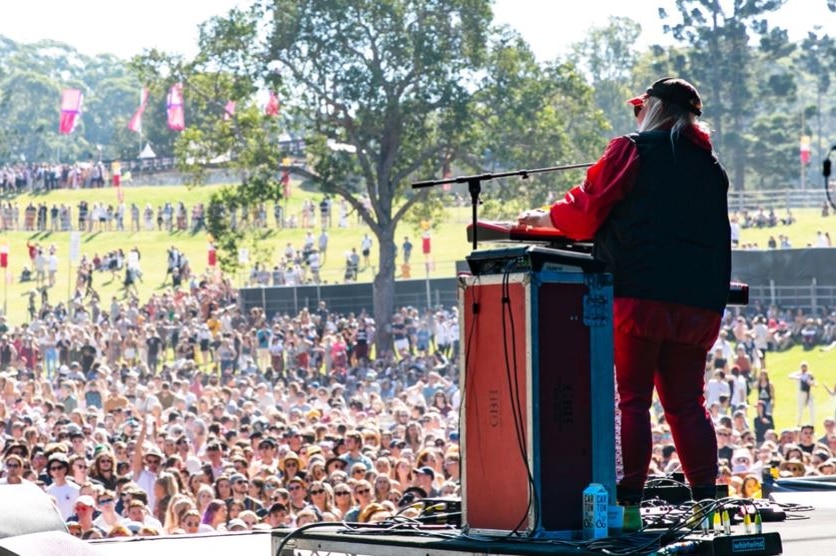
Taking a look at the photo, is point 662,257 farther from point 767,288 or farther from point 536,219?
point 767,288

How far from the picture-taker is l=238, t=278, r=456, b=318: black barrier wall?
3825 centimetres

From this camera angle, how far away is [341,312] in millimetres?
39031

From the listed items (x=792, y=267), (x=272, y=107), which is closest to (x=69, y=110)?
(x=272, y=107)

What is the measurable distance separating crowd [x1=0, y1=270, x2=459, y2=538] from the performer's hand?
6.44 ft

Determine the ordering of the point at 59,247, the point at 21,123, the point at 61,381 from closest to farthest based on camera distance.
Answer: the point at 61,381 < the point at 59,247 < the point at 21,123

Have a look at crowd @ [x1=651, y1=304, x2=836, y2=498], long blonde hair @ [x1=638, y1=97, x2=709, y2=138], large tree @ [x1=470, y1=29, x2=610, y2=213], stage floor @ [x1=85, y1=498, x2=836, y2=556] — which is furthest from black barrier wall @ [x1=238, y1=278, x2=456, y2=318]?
long blonde hair @ [x1=638, y1=97, x2=709, y2=138]

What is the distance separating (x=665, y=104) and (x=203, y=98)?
33.6 meters

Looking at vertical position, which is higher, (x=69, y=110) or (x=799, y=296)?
(x=69, y=110)

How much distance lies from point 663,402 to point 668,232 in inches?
22.1

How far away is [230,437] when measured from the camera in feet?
44.6

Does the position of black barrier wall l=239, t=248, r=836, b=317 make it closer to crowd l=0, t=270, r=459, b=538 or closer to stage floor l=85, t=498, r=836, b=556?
crowd l=0, t=270, r=459, b=538

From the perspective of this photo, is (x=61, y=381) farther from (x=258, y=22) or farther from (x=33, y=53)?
(x=33, y=53)

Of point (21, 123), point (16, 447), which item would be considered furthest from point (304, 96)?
point (21, 123)

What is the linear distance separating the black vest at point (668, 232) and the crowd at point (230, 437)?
208 centimetres
